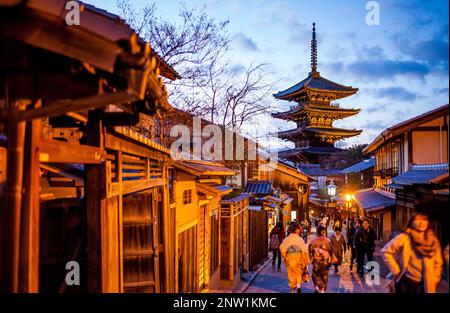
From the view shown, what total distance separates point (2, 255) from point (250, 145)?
1715 centimetres

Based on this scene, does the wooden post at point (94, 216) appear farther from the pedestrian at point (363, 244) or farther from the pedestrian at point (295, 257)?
the pedestrian at point (363, 244)

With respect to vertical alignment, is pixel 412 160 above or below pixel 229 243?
above

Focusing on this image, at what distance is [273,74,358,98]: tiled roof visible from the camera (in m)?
44.7

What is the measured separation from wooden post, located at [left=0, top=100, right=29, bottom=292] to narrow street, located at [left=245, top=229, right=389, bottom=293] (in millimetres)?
7628

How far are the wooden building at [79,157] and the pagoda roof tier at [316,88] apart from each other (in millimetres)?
38632

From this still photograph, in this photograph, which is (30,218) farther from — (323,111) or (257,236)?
(323,111)

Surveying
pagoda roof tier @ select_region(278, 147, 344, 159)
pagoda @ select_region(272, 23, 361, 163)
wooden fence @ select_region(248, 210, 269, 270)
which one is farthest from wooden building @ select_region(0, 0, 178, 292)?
pagoda roof tier @ select_region(278, 147, 344, 159)

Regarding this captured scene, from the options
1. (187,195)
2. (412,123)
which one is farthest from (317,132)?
(187,195)

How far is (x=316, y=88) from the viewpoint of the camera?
4425 cm

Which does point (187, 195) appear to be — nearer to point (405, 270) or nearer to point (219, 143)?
point (405, 270)

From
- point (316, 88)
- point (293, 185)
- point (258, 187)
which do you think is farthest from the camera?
point (316, 88)

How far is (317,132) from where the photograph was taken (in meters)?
44.7

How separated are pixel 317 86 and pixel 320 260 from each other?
39.1 meters

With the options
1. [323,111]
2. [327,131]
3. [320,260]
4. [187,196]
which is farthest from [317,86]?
[320,260]
